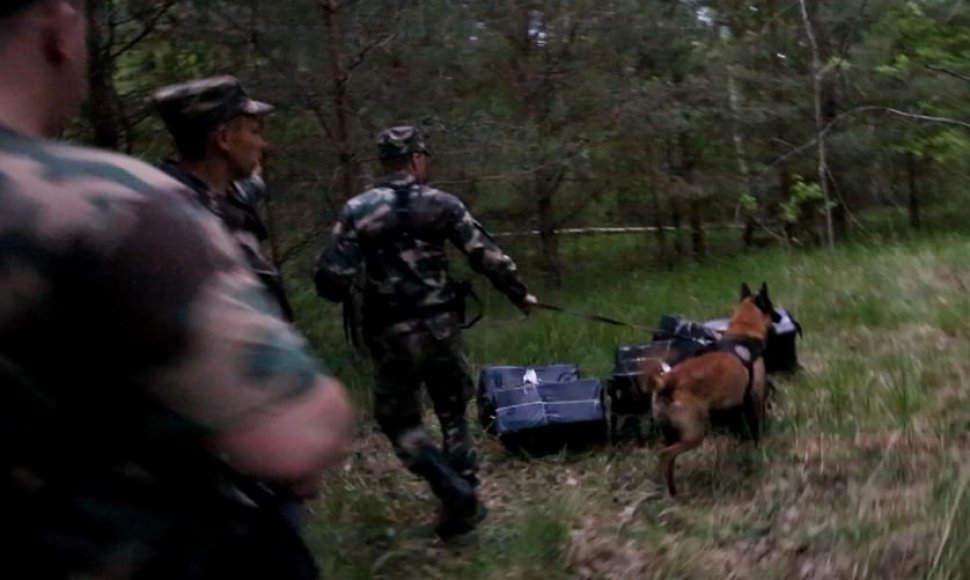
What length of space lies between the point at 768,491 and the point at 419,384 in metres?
1.89

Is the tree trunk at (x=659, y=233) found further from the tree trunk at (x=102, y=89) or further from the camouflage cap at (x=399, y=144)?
the camouflage cap at (x=399, y=144)

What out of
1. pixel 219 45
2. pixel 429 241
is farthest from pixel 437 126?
pixel 429 241

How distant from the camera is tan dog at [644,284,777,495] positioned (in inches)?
258

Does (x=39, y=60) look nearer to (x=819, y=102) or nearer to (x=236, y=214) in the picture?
(x=236, y=214)

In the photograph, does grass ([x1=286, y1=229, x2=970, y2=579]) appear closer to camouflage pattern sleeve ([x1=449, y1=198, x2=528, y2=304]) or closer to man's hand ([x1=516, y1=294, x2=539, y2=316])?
man's hand ([x1=516, y1=294, x2=539, y2=316])

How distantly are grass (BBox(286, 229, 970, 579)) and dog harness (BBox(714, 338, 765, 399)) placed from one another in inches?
17.0

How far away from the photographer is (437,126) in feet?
39.5

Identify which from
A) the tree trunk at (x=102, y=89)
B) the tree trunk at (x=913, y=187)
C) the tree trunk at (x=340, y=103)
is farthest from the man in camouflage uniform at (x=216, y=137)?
the tree trunk at (x=913, y=187)

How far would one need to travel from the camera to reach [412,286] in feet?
20.1

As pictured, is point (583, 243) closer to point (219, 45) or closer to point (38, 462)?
point (219, 45)

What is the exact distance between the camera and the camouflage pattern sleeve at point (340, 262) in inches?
237

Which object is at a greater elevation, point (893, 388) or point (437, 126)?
point (893, 388)

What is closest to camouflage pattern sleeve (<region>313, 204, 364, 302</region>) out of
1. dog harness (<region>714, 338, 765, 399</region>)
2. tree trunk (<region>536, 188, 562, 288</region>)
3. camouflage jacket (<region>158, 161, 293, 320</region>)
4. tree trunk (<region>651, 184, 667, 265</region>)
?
camouflage jacket (<region>158, 161, 293, 320</region>)

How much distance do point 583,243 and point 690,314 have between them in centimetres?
1076
